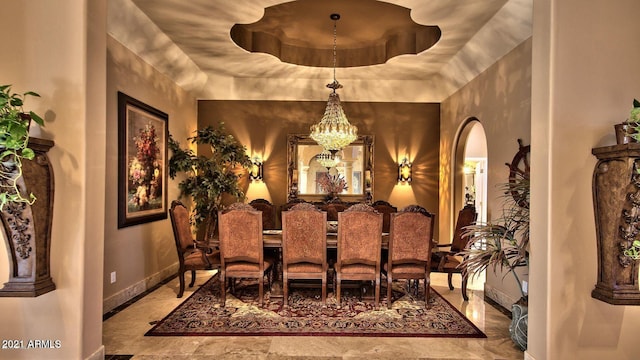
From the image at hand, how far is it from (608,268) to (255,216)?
9.74 ft

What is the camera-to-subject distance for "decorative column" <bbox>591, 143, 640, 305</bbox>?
2131 millimetres

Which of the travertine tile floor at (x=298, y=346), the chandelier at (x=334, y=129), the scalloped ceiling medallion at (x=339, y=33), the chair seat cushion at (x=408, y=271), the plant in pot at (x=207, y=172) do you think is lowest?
the travertine tile floor at (x=298, y=346)

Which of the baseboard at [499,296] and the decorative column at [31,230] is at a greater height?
the decorative column at [31,230]

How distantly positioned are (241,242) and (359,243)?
129cm

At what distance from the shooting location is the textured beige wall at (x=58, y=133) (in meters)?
2.34

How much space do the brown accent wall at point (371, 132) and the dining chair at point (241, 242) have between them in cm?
269

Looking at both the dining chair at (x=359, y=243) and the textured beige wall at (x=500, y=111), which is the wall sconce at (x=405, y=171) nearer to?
the textured beige wall at (x=500, y=111)

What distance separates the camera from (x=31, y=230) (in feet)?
7.13

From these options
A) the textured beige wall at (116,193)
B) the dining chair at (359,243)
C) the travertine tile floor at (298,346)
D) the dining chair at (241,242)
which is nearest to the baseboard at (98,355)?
the travertine tile floor at (298,346)

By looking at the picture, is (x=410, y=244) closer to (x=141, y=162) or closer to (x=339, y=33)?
(x=339, y=33)

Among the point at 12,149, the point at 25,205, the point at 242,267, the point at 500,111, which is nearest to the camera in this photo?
the point at 12,149

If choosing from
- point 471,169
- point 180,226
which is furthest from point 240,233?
point 471,169

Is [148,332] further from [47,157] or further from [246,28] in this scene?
[246,28]

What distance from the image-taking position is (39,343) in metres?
2.35
